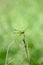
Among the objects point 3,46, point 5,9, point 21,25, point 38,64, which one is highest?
A: point 5,9

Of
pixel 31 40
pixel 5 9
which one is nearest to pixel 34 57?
pixel 31 40

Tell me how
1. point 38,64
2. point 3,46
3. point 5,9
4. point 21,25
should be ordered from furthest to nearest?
point 5,9 < point 21,25 < point 3,46 < point 38,64

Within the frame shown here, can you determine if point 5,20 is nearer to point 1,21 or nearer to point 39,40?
point 1,21

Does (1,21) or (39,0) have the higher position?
(39,0)

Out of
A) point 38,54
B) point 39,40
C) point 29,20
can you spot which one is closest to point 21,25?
point 29,20

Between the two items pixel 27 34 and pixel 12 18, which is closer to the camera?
pixel 27 34

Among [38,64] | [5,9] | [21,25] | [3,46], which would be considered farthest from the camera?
[5,9]
